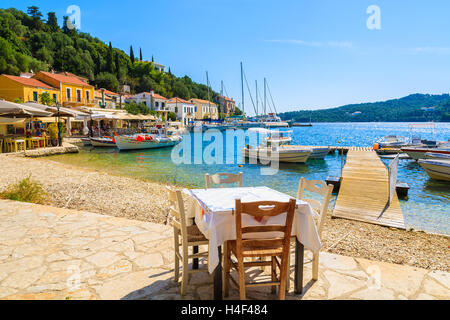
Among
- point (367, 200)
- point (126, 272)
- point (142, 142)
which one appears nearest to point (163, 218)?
point (126, 272)

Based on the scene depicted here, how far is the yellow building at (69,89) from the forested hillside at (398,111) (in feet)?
336

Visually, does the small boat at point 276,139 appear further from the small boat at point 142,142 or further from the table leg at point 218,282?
the table leg at point 218,282

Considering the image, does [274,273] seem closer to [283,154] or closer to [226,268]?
[226,268]

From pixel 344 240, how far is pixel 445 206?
7.21m

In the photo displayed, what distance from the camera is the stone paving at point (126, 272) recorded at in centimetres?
291

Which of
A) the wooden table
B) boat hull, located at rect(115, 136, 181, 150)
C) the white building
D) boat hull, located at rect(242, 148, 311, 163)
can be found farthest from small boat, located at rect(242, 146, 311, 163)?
the white building

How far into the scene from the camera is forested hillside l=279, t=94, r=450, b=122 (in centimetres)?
10669

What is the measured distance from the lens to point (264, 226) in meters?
2.52

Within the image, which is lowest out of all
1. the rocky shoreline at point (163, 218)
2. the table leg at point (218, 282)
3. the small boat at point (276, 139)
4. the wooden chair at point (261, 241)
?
the rocky shoreline at point (163, 218)

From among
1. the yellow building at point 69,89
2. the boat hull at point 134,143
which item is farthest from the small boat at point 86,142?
the yellow building at point 69,89

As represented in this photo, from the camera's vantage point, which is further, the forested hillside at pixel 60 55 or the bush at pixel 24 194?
the forested hillside at pixel 60 55

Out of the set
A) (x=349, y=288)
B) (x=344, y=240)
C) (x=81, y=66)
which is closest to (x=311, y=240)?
(x=349, y=288)

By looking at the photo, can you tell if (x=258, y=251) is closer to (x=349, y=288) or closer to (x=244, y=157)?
(x=349, y=288)

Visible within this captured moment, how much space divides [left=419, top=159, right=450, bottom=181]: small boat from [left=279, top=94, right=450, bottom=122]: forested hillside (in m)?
99.6
